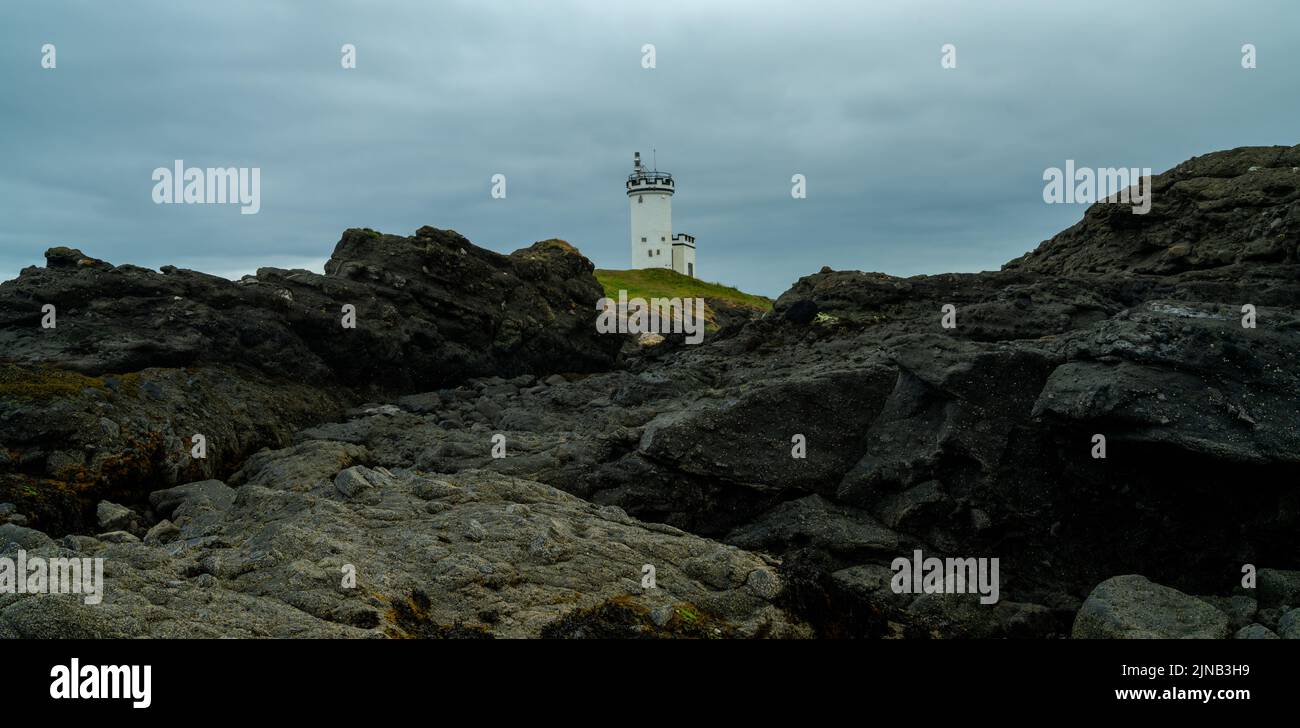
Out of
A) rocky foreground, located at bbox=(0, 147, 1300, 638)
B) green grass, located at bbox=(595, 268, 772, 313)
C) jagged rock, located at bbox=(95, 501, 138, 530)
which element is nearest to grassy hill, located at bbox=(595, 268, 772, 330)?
green grass, located at bbox=(595, 268, 772, 313)

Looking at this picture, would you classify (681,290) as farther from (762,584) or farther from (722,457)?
(762,584)

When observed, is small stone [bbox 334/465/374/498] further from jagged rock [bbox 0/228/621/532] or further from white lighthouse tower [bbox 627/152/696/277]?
white lighthouse tower [bbox 627/152/696/277]

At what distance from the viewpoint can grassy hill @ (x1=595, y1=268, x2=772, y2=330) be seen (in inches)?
3155

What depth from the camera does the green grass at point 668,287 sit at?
91000 millimetres

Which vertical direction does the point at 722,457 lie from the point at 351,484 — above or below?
above

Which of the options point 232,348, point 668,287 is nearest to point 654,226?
point 668,287

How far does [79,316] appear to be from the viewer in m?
26.2

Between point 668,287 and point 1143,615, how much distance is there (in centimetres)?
8749

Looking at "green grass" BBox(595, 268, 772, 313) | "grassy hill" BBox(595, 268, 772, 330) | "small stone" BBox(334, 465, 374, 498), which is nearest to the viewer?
"small stone" BBox(334, 465, 374, 498)

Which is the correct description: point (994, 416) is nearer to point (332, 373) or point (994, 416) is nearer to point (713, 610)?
point (713, 610)

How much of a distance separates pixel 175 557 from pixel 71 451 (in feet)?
31.2

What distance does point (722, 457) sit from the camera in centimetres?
2059

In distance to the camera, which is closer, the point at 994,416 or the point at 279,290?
the point at 994,416
